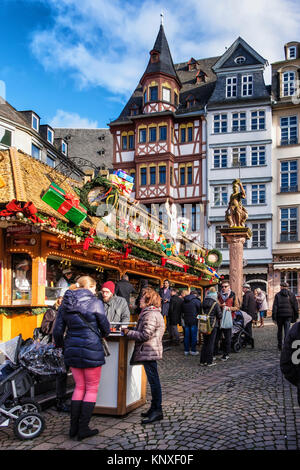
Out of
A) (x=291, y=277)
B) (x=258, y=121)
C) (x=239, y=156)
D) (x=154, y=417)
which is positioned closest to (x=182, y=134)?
(x=239, y=156)

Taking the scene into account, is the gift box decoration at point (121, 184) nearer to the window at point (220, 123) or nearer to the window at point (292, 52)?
the window at point (220, 123)

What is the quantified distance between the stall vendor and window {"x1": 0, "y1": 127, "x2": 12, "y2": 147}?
64.4 ft

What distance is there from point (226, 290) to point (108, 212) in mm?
3372

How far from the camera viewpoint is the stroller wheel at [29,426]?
552cm

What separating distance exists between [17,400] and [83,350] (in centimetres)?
109

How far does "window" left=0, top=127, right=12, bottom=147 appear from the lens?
95.0 ft

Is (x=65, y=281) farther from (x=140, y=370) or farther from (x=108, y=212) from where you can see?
(x=140, y=370)

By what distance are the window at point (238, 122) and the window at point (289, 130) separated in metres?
2.58

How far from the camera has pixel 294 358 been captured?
4.38 metres

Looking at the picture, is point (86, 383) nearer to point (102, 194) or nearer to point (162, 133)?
point (102, 194)

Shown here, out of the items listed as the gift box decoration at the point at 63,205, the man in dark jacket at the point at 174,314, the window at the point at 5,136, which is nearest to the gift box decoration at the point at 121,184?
the gift box decoration at the point at 63,205

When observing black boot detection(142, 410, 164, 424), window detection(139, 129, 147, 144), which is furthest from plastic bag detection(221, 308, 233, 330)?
window detection(139, 129, 147, 144)

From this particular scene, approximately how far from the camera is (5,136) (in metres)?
29.2
